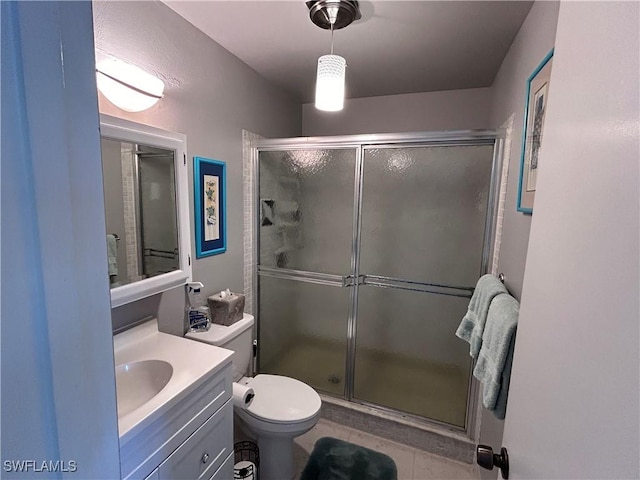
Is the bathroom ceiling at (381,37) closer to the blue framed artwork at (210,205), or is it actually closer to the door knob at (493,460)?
the blue framed artwork at (210,205)

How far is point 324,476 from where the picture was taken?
1.67m

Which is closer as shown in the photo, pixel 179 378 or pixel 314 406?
pixel 179 378

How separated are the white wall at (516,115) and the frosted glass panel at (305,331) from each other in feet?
3.20

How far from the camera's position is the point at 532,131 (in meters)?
1.14

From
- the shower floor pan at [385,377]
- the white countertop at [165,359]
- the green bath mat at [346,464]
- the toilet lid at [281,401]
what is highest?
the white countertop at [165,359]

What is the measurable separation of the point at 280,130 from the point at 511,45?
1.61 m

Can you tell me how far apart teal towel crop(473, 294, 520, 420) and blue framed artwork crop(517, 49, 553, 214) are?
40cm

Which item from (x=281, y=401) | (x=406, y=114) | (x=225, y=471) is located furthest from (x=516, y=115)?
(x=225, y=471)

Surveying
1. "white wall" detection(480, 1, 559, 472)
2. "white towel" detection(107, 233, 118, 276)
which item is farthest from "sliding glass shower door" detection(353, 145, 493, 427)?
"white towel" detection(107, 233, 118, 276)

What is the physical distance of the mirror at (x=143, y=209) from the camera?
1153 mm

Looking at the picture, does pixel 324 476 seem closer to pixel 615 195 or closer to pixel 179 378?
pixel 179 378

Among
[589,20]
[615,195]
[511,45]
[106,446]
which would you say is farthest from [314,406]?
[511,45]

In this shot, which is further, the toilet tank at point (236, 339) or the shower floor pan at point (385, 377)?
the shower floor pan at point (385, 377)

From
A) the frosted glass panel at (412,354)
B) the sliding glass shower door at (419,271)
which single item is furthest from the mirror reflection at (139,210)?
the frosted glass panel at (412,354)
